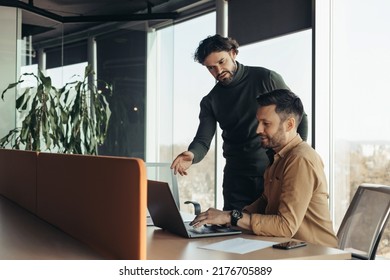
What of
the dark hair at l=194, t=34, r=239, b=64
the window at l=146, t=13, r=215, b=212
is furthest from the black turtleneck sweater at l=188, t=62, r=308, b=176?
the window at l=146, t=13, r=215, b=212

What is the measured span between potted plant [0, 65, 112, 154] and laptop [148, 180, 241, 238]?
3.26 m

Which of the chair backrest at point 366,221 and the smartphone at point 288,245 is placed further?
the chair backrest at point 366,221

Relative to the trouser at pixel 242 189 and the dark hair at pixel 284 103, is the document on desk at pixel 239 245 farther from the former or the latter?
the trouser at pixel 242 189

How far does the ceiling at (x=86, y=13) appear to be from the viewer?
215 inches

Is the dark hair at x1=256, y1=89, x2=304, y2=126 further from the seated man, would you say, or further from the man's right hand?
the man's right hand

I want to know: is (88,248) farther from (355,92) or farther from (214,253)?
(355,92)

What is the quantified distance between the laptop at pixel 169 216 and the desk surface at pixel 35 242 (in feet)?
1.17

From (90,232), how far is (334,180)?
285 cm

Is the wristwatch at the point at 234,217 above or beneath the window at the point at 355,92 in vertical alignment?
beneath

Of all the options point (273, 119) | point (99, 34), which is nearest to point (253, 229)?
point (273, 119)

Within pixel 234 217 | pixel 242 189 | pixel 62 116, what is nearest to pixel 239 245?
pixel 234 217

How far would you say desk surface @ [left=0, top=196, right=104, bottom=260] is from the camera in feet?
5.03

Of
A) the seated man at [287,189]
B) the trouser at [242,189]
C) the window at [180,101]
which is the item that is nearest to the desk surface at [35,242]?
the seated man at [287,189]

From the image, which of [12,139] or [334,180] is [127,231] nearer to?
[334,180]
